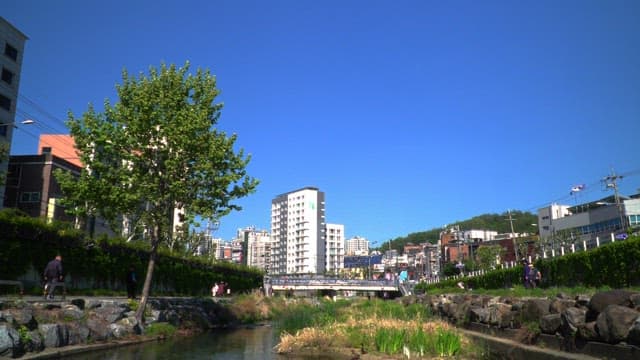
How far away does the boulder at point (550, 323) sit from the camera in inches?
752

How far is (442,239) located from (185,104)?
15430cm

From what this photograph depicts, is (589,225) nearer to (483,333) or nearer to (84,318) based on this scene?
(483,333)

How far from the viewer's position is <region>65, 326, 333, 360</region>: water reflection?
1803 centimetres

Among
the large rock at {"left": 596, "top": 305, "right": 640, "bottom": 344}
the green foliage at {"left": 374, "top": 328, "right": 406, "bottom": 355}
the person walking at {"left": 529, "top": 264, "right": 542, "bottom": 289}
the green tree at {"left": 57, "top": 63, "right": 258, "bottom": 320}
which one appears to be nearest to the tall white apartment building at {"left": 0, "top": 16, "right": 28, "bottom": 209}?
the green tree at {"left": 57, "top": 63, "right": 258, "bottom": 320}

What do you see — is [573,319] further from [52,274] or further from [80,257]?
[80,257]

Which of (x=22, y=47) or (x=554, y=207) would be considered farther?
(x=554, y=207)

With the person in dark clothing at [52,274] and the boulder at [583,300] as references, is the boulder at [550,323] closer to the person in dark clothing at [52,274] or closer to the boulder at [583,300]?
the boulder at [583,300]

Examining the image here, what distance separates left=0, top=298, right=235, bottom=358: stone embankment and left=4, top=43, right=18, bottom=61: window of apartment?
5480 cm

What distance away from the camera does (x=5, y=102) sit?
215 feet

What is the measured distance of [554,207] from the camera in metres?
129

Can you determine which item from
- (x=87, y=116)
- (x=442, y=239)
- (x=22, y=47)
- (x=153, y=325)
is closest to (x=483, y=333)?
(x=153, y=325)

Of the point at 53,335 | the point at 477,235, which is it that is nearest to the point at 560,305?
the point at 53,335

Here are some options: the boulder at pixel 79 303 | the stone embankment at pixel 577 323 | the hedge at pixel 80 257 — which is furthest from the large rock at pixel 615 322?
the hedge at pixel 80 257

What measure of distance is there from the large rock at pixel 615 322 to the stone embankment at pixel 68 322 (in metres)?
18.3
